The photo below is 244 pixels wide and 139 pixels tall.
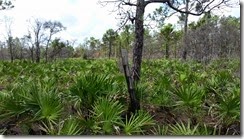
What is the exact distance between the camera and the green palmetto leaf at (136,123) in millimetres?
2658

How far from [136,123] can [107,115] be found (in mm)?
238

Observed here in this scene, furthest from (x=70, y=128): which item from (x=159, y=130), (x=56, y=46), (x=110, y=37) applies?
(x=56, y=46)

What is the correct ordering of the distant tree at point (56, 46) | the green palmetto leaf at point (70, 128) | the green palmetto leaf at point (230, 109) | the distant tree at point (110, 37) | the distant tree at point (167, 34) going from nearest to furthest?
the green palmetto leaf at point (70, 128)
the green palmetto leaf at point (230, 109)
the distant tree at point (110, 37)
the distant tree at point (56, 46)
the distant tree at point (167, 34)

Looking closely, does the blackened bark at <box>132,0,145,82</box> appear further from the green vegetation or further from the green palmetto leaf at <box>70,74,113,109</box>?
the green palmetto leaf at <box>70,74,113,109</box>

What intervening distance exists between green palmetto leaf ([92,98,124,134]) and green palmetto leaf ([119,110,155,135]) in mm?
85

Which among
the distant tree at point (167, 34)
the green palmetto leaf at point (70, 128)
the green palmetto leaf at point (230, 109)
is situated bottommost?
the green palmetto leaf at point (70, 128)

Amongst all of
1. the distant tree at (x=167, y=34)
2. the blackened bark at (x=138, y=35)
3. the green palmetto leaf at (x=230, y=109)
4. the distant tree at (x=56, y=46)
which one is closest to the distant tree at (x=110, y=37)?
the blackened bark at (x=138, y=35)

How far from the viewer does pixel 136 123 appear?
275 centimetres

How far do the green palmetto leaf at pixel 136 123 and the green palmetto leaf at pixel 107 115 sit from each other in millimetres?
85

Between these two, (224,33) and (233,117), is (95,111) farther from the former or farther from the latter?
(224,33)

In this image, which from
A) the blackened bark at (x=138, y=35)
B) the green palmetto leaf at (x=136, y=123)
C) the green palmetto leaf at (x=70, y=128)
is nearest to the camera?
the green palmetto leaf at (x=70, y=128)

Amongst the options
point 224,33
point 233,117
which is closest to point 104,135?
point 233,117

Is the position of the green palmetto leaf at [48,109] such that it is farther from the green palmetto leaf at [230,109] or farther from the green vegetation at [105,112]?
the green palmetto leaf at [230,109]

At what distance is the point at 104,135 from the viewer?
2.58m
